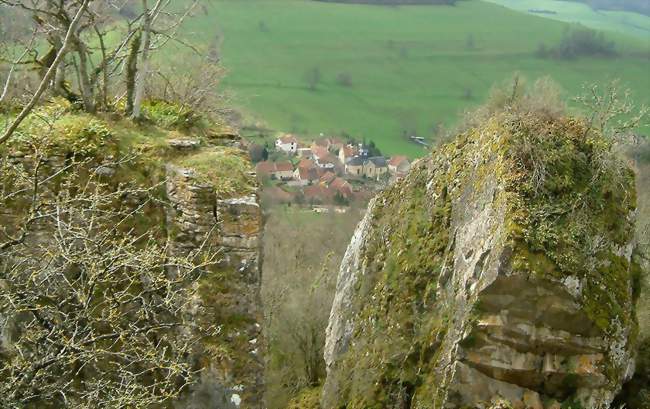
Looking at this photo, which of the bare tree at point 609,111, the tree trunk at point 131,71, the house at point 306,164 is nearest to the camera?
the tree trunk at point 131,71

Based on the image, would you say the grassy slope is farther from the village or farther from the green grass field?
the village

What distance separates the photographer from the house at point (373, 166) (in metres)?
52.9

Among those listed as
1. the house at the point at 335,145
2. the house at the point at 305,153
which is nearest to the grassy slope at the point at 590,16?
the house at the point at 335,145

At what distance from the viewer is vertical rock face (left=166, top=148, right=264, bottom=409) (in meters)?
8.73

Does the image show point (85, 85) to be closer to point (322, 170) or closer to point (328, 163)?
point (322, 170)

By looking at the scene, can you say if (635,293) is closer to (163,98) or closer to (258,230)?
(258,230)

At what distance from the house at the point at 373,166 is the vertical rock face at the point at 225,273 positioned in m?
43.0

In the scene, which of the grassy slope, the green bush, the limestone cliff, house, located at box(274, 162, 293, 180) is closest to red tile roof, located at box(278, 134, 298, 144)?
house, located at box(274, 162, 293, 180)

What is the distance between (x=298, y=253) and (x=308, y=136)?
30.3 meters

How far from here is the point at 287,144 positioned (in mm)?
58594

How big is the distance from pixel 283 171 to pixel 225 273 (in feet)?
143

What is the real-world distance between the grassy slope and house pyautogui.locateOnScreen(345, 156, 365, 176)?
64260mm

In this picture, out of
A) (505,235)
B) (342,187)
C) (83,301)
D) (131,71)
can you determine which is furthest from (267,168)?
(83,301)

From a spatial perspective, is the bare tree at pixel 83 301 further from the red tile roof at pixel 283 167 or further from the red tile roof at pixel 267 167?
the red tile roof at pixel 283 167
